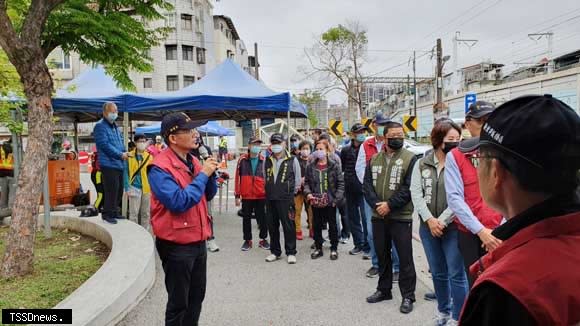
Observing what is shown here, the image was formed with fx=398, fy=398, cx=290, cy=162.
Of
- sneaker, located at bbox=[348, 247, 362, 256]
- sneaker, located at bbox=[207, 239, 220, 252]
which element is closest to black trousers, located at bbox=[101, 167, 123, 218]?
sneaker, located at bbox=[207, 239, 220, 252]

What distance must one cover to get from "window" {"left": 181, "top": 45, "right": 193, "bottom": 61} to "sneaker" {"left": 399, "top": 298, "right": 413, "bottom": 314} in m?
42.7

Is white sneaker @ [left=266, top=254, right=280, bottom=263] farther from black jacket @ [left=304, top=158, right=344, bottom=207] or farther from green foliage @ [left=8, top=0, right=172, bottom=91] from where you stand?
green foliage @ [left=8, top=0, right=172, bottom=91]

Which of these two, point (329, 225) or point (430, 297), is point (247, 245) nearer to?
point (329, 225)

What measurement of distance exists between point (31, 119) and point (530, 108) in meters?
4.99

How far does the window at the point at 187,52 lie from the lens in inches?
1688

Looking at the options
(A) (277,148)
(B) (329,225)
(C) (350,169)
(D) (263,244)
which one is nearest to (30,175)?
(A) (277,148)

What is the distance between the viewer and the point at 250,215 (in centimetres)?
671

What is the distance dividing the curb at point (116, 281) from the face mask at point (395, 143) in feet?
9.89

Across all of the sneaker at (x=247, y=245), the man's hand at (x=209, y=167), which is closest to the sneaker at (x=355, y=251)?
the sneaker at (x=247, y=245)

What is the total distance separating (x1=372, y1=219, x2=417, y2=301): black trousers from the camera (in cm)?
411

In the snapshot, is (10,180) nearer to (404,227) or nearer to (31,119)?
(31,119)

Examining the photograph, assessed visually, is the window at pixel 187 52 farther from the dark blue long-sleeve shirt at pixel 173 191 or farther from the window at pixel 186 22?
the dark blue long-sleeve shirt at pixel 173 191

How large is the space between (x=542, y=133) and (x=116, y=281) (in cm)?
403

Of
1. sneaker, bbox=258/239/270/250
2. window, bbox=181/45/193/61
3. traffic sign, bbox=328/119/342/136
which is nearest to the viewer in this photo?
sneaker, bbox=258/239/270/250
